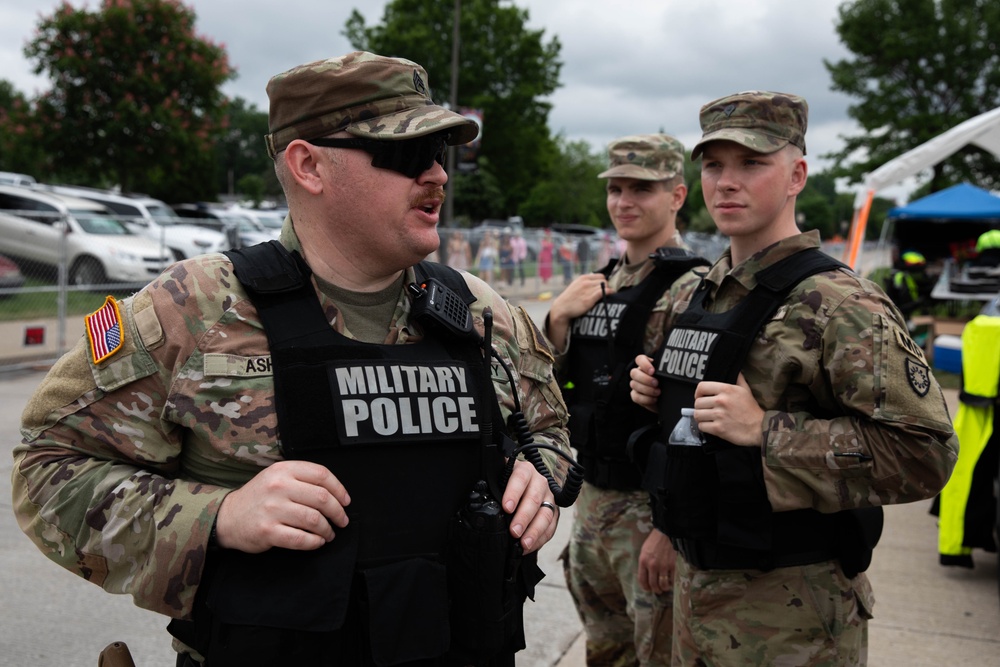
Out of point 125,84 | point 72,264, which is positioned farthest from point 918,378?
point 125,84

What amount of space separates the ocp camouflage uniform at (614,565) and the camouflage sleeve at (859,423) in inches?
37.8

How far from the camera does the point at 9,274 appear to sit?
30.2 feet

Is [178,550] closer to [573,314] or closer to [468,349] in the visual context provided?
[468,349]

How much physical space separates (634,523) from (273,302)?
1.73 metres

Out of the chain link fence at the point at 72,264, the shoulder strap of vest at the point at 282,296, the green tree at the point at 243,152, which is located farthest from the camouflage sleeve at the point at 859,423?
the green tree at the point at 243,152

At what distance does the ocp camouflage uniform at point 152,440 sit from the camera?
1.43m

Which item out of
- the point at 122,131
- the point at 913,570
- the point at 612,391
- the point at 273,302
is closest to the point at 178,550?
the point at 273,302

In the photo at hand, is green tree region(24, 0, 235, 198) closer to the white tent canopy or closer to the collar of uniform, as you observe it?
the white tent canopy

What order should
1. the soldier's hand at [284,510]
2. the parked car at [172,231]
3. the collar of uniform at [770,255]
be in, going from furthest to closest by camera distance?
the parked car at [172,231] < the collar of uniform at [770,255] < the soldier's hand at [284,510]

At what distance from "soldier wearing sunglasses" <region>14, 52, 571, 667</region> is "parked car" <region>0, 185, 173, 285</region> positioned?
8.95 metres

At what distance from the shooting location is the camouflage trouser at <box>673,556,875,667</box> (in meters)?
2.02

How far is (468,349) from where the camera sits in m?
1.69

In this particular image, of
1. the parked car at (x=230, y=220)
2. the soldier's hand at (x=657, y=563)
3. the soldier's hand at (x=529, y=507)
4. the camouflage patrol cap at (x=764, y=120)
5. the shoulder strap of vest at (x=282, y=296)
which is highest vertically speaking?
the camouflage patrol cap at (x=764, y=120)

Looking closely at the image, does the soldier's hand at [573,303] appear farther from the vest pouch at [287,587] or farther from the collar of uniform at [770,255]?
the vest pouch at [287,587]
